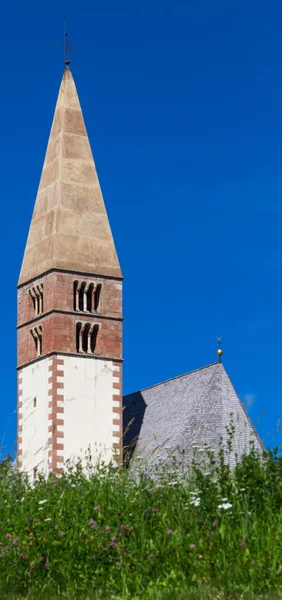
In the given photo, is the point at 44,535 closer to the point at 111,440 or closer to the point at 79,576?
the point at 79,576

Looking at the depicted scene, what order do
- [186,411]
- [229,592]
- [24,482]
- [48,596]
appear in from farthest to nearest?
[186,411] → [24,482] → [48,596] → [229,592]

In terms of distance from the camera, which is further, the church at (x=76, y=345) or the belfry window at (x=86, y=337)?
the belfry window at (x=86, y=337)

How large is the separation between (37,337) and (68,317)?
190 centimetres

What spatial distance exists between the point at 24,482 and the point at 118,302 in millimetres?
27711

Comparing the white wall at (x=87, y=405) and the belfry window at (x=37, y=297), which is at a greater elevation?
the belfry window at (x=37, y=297)

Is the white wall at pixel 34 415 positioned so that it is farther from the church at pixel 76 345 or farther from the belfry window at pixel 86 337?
the belfry window at pixel 86 337

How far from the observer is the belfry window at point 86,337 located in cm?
4541

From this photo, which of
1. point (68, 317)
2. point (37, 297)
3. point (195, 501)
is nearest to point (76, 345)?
point (68, 317)

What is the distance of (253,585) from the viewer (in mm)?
13062

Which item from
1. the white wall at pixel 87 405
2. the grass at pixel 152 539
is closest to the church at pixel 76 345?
the white wall at pixel 87 405

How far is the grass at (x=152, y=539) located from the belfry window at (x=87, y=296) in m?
28.5

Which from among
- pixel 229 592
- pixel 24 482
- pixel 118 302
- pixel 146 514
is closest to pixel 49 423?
pixel 118 302

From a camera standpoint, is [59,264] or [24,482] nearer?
[24,482]

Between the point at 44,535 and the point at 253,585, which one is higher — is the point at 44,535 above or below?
above
